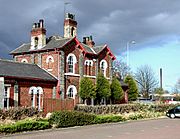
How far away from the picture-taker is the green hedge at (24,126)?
20.3 metres

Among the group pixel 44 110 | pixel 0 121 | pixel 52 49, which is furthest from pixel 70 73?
pixel 0 121

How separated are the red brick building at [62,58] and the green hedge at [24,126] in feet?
34.6

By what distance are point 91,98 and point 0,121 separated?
17.7 meters

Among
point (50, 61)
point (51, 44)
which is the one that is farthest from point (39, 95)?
point (51, 44)

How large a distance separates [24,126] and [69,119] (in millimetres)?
4656

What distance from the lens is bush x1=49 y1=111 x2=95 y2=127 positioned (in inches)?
966

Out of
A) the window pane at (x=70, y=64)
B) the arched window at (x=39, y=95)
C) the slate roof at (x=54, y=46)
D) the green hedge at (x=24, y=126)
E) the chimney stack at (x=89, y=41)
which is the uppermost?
the chimney stack at (x=89, y=41)

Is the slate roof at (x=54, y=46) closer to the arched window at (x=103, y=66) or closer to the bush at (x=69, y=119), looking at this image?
the arched window at (x=103, y=66)

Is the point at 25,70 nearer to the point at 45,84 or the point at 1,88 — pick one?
the point at 45,84

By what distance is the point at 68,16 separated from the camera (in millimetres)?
41125

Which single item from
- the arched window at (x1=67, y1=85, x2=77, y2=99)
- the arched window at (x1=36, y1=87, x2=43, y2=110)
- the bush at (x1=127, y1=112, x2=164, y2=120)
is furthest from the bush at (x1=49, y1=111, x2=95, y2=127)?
the arched window at (x1=67, y1=85, x2=77, y2=99)

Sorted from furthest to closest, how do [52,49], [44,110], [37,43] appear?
[37,43]
[52,49]
[44,110]

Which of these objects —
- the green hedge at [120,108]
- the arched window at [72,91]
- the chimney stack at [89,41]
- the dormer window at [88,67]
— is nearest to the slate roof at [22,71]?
the arched window at [72,91]

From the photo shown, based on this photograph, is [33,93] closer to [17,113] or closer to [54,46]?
[54,46]
